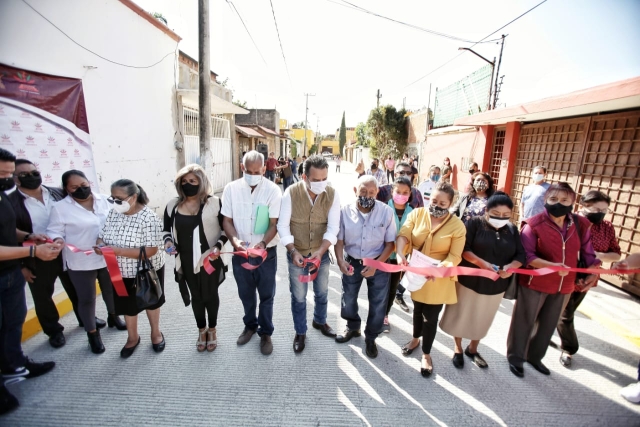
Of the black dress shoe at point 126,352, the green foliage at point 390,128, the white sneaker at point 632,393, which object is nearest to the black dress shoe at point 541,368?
the white sneaker at point 632,393

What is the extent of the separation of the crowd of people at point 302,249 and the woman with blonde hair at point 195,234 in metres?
0.01

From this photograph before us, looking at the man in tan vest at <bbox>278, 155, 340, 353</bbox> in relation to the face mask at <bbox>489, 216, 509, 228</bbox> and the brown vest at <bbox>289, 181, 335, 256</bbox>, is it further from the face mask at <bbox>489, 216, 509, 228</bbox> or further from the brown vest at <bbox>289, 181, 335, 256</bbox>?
the face mask at <bbox>489, 216, 509, 228</bbox>

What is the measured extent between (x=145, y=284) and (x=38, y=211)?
130 centimetres

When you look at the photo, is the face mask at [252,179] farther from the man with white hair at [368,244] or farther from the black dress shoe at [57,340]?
the black dress shoe at [57,340]

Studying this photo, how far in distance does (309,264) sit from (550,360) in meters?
2.63

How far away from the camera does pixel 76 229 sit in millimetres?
2652

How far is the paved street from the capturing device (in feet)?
7.27

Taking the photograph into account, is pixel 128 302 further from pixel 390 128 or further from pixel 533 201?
pixel 390 128

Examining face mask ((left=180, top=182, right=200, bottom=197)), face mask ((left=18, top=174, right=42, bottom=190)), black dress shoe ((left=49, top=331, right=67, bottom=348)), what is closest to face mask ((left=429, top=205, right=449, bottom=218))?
face mask ((left=180, top=182, right=200, bottom=197))

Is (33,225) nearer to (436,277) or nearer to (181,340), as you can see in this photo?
(181,340)

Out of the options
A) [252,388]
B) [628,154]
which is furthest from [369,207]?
[628,154]

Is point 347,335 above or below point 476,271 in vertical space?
below

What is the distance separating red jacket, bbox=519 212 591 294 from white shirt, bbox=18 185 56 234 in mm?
4473

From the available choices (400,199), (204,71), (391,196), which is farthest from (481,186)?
(204,71)
